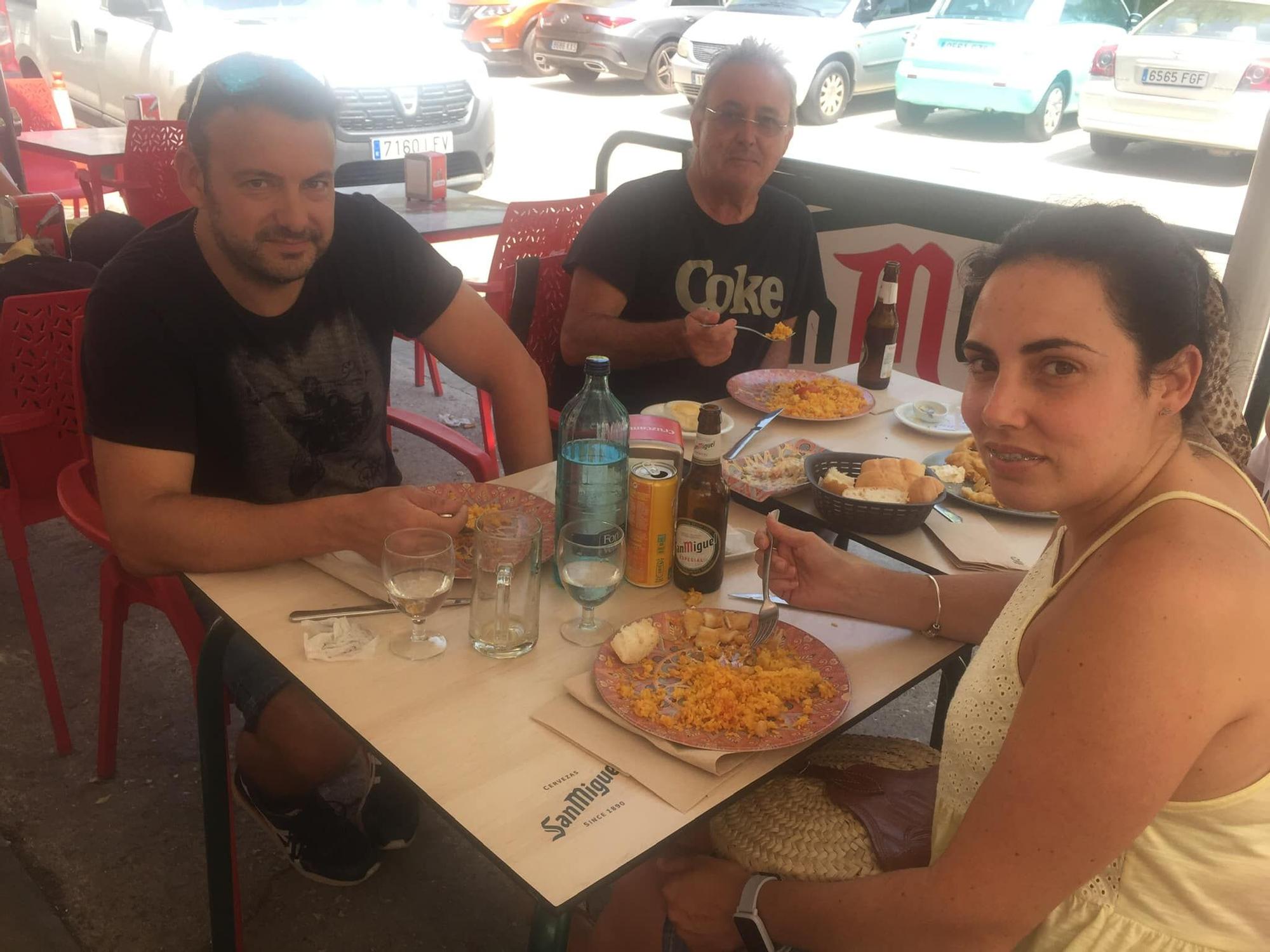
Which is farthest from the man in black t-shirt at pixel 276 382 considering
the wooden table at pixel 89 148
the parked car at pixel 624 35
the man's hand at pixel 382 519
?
the parked car at pixel 624 35

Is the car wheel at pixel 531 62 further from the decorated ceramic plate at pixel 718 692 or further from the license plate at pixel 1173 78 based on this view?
the decorated ceramic plate at pixel 718 692

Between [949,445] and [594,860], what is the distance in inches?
64.8

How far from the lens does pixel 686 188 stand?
3297 mm

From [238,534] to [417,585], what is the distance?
1.32 ft

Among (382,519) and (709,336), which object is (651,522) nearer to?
(382,519)

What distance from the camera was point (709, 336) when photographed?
272 centimetres

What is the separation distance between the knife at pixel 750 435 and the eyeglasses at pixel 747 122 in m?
1.08

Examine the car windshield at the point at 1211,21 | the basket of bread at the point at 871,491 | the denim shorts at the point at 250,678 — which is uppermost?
the car windshield at the point at 1211,21

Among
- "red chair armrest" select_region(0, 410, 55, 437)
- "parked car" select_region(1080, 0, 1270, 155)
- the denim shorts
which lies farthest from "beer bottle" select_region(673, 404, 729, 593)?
"parked car" select_region(1080, 0, 1270, 155)

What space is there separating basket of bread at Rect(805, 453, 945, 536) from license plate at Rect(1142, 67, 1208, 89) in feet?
29.8

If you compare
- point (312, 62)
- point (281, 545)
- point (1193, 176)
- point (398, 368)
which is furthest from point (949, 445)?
point (1193, 176)

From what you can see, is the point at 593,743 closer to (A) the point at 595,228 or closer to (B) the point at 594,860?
(B) the point at 594,860

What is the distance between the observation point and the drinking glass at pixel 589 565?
1.65m

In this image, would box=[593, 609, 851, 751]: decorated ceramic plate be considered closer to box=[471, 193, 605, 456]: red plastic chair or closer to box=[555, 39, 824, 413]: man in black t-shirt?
box=[555, 39, 824, 413]: man in black t-shirt
